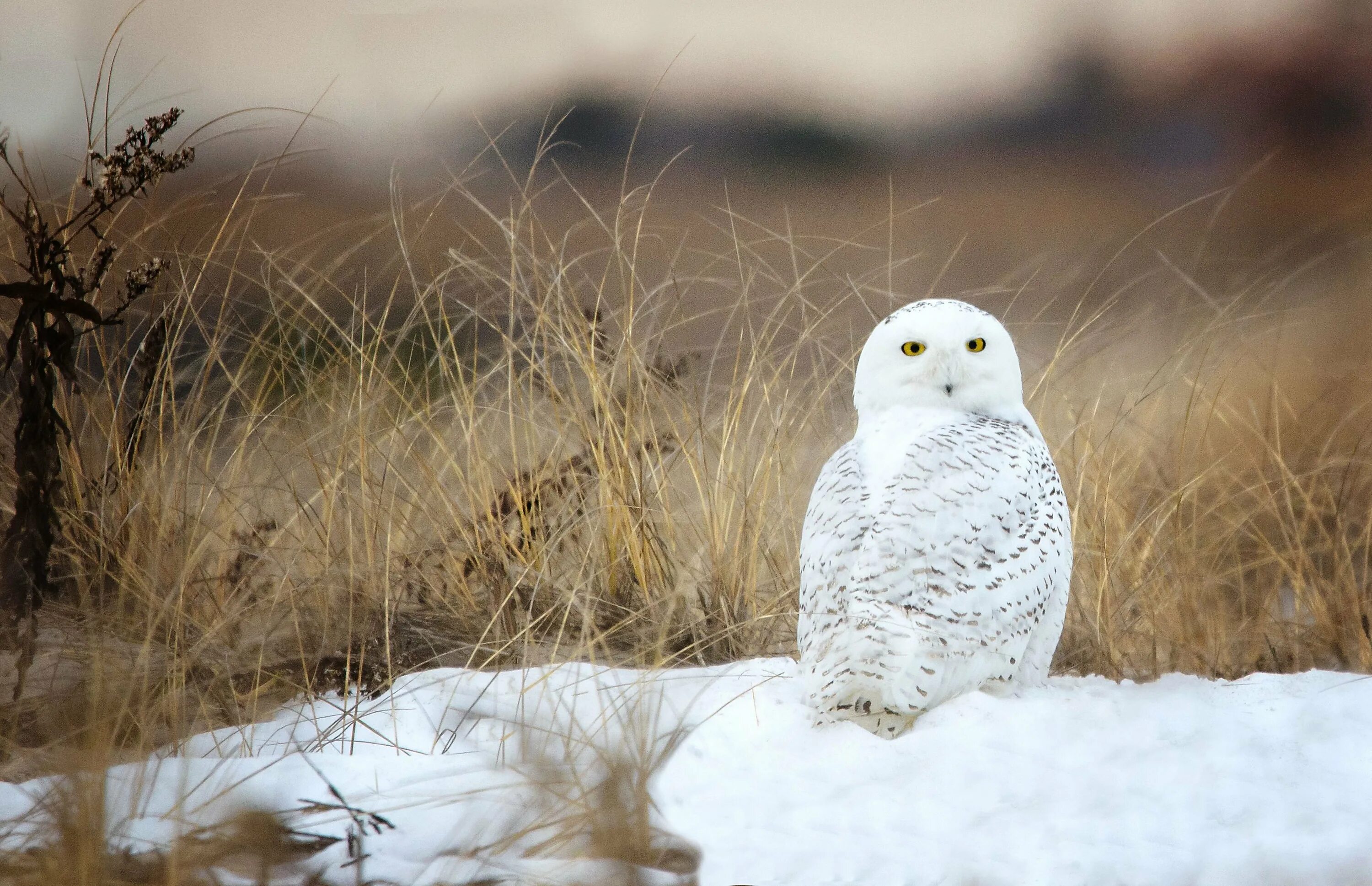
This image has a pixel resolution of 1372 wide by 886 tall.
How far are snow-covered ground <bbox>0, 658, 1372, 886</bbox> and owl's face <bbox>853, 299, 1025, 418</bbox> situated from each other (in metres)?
0.46

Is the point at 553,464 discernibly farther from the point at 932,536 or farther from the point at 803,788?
the point at 803,788

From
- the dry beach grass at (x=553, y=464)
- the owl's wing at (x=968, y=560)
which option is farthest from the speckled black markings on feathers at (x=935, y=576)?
the dry beach grass at (x=553, y=464)

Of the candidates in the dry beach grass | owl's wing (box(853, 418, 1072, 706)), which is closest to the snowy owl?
owl's wing (box(853, 418, 1072, 706))

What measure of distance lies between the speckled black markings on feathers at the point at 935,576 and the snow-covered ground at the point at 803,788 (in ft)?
0.18

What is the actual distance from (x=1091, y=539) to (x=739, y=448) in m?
0.77

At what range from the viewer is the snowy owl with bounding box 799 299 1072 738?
5.16 ft

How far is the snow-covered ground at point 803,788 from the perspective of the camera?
1298mm

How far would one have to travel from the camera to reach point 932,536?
162 centimetres

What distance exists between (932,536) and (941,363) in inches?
11.1

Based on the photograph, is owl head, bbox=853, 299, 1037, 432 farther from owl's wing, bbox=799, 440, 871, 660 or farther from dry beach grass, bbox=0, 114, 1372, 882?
dry beach grass, bbox=0, 114, 1372, 882

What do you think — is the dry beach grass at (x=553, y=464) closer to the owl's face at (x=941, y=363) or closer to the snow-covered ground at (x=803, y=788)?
the snow-covered ground at (x=803, y=788)

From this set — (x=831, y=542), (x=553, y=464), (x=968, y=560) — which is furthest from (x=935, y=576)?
(x=553, y=464)

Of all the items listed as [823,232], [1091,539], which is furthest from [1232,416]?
[823,232]

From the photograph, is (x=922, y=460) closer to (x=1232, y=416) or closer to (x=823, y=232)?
(x=823, y=232)
